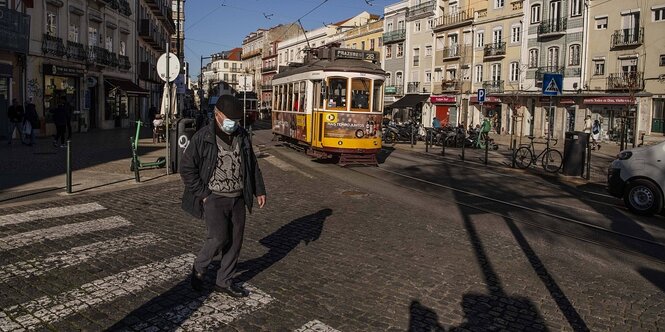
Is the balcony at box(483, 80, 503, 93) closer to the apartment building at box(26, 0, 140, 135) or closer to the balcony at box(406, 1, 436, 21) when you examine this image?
the balcony at box(406, 1, 436, 21)

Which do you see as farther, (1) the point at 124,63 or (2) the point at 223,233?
(1) the point at 124,63

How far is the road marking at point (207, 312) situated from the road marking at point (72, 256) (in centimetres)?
176

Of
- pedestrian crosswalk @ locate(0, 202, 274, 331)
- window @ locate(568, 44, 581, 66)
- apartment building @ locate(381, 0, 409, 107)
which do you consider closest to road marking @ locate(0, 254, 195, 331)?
pedestrian crosswalk @ locate(0, 202, 274, 331)

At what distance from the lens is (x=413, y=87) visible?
187ft

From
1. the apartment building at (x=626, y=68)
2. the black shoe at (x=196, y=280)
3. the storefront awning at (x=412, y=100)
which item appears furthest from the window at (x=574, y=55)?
the black shoe at (x=196, y=280)

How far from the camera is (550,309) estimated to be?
16.3 feet

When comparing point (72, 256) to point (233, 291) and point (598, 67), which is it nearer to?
point (233, 291)

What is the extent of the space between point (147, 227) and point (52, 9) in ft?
79.5

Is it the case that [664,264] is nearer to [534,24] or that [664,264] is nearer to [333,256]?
[333,256]

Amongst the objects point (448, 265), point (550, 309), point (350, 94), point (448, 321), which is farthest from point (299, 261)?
point (350, 94)

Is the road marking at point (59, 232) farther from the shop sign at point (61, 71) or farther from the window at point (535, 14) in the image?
the window at point (535, 14)

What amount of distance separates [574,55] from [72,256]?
4077 cm

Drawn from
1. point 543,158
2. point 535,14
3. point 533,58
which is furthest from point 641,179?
point 535,14

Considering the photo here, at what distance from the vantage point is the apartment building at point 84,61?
2603cm
